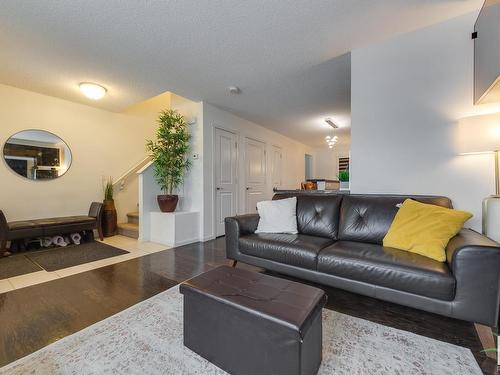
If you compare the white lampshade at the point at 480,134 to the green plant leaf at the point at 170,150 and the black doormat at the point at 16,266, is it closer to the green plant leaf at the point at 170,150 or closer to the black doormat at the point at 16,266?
the green plant leaf at the point at 170,150

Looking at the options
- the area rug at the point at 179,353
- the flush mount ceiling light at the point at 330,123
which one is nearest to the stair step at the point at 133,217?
the area rug at the point at 179,353

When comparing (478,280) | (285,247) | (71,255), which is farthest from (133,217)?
(478,280)

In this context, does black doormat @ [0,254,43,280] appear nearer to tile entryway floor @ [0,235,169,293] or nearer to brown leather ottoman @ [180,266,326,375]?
tile entryway floor @ [0,235,169,293]

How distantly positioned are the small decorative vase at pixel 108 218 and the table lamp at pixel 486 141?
192 inches

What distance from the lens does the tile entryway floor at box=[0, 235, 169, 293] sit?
7.00ft

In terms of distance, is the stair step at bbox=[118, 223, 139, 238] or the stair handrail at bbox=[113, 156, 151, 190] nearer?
the stair step at bbox=[118, 223, 139, 238]

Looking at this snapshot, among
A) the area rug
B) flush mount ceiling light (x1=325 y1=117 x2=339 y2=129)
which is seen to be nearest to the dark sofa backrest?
the area rug

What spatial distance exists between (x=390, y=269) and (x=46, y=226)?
4.19 meters

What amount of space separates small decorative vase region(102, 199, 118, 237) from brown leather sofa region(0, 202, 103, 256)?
0.64ft

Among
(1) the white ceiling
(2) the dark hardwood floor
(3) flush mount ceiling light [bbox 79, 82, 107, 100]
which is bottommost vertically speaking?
(2) the dark hardwood floor

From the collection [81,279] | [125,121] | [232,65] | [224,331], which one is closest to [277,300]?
[224,331]

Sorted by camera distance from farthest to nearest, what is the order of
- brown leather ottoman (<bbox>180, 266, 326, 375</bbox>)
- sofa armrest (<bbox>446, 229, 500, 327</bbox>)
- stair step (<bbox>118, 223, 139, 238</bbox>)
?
stair step (<bbox>118, 223, 139, 238</bbox>) → sofa armrest (<bbox>446, 229, 500, 327</bbox>) → brown leather ottoman (<bbox>180, 266, 326, 375</bbox>)

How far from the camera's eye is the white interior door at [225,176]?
4.17 meters

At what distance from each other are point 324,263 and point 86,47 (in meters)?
3.15
